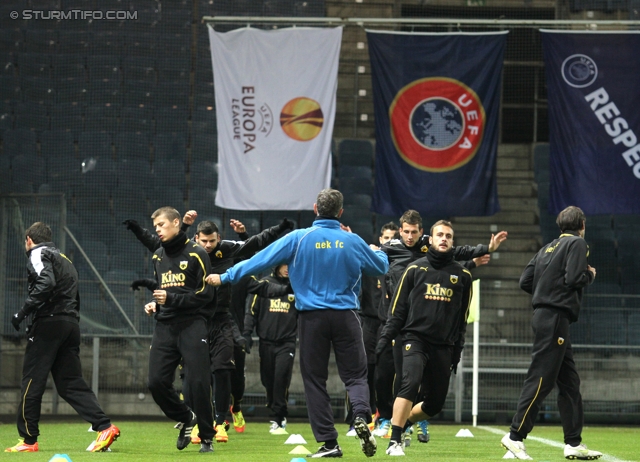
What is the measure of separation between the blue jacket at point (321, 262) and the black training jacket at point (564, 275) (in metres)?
1.54

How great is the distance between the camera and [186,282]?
339 inches

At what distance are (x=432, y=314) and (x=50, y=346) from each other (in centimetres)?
341

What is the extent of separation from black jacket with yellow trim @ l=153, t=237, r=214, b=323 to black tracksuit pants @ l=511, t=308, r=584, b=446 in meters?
2.71

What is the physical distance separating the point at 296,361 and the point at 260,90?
14.4ft

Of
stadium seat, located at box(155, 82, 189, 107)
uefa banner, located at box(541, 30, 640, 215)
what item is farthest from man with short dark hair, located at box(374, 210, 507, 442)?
stadium seat, located at box(155, 82, 189, 107)

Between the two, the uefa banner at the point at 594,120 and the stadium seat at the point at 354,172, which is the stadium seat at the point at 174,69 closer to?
the stadium seat at the point at 354,172

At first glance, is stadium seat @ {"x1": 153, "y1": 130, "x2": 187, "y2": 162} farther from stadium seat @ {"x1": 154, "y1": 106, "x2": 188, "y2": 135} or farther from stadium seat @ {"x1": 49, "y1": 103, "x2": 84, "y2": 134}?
stadium seat @ {"x1": 49, "y1": 103, "x2": 84, "y2": 134}

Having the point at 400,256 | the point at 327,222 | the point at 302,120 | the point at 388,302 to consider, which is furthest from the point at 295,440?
the point at 302,120

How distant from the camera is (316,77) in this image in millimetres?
16641

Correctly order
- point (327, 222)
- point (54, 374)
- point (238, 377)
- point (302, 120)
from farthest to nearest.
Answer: point (302, 120)
point (238, 377)
point (54, 374)
point (327, 222)

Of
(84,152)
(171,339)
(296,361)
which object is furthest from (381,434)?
(84,152)

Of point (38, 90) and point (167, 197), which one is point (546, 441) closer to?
point (167, 197)

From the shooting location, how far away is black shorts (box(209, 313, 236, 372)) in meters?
10.5

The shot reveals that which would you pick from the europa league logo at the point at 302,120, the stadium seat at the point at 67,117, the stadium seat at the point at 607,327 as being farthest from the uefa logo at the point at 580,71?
the stadium seat at the point at 67,117
